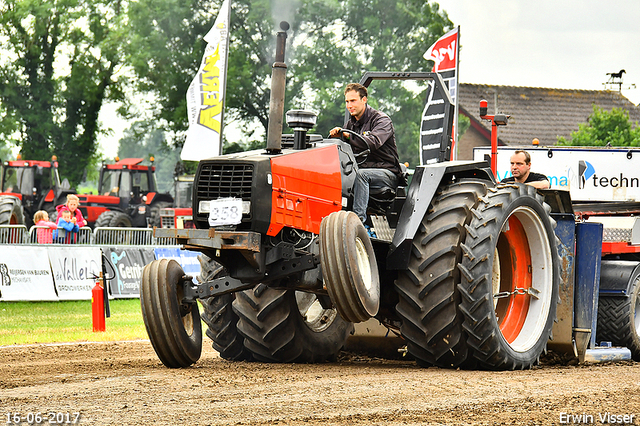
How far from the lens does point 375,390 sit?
5.88m

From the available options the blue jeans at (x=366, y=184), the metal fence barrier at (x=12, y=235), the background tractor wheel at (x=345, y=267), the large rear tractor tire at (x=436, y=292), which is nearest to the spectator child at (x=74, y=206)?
the metal fence barrier at (x=12, y=235)

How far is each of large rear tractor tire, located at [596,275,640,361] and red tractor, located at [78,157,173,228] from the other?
20644 mm

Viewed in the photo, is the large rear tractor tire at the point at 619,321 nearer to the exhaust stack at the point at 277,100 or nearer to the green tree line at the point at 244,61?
the exhaust stack at the point at 277,100

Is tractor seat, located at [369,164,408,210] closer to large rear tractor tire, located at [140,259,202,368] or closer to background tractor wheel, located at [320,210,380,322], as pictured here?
background tractor wheel, located at [320,210,380,322]

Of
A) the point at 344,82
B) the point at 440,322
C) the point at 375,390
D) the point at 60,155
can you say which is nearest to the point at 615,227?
the point at 440,322

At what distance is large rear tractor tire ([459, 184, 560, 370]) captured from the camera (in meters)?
7.09

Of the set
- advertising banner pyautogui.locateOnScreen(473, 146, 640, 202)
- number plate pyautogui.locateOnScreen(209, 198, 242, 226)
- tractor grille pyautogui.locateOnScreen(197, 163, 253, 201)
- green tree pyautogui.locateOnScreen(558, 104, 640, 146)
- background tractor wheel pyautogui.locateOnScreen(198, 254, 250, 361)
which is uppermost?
green tree pyautogui.locateOnScreen(558, 104, 640, 146)

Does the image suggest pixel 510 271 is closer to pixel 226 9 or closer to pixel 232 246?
pixel 232 246

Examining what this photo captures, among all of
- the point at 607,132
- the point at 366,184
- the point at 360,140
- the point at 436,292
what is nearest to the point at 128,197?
the point at 607,132

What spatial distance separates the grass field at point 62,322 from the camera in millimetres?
11773

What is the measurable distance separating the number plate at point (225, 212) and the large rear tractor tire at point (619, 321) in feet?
15.0

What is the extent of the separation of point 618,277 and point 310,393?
478cm

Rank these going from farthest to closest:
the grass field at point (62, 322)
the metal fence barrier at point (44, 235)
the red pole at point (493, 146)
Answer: the metal fence barrier at point (44, 235), the grass field at point (62, 322), the red pole at point (493, 146)

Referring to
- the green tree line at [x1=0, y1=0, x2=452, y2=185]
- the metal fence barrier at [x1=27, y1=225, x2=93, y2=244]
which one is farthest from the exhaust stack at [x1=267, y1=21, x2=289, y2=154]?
the green tree line at [x1=0, y1=0, x2=452, y2=185]
